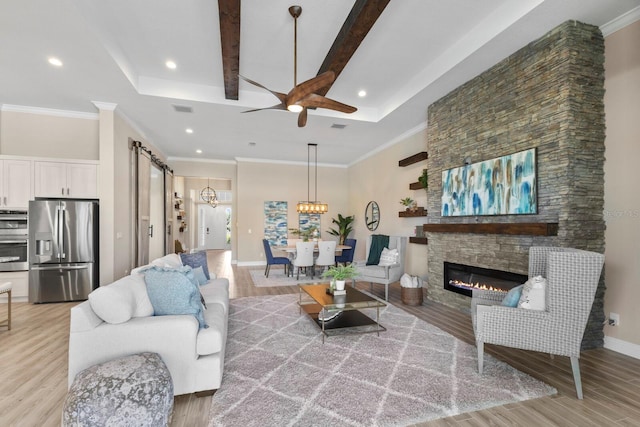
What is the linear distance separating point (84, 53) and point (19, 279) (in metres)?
3.90

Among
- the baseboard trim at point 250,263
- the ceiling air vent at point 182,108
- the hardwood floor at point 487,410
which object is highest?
the ceiling air vent at point 182,108

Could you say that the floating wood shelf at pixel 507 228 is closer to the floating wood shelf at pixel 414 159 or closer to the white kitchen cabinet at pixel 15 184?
the floating wood shelf at pixel 414 159

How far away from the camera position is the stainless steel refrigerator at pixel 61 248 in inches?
192

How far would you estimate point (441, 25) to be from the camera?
3391mm

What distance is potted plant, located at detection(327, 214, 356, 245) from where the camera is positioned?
948 cm

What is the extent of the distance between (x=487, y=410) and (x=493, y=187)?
2671mm

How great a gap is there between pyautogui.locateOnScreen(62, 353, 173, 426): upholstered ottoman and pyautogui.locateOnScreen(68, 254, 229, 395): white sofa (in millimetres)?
237

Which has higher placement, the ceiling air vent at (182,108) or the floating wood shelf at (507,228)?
the ceiling air vent at (182,108)

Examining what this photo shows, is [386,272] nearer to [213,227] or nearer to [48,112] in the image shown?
[48,112]

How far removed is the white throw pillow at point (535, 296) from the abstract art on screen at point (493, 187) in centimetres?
113

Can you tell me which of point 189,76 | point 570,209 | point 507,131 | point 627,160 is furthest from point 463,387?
point 189,76

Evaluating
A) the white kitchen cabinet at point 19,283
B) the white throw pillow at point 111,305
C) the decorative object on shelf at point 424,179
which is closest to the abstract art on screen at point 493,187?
the decorative object on shelf at point 424,179

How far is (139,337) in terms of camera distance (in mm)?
2164

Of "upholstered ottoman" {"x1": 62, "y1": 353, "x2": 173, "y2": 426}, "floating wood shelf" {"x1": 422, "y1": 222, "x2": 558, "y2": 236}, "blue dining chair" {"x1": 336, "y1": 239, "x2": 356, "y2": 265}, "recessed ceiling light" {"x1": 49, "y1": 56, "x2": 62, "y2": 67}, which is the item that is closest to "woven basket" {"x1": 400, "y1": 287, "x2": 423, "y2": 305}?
"floating wood shelf" {"x1": 422, "y1": 222, "x2": 558, "y2": 236}
